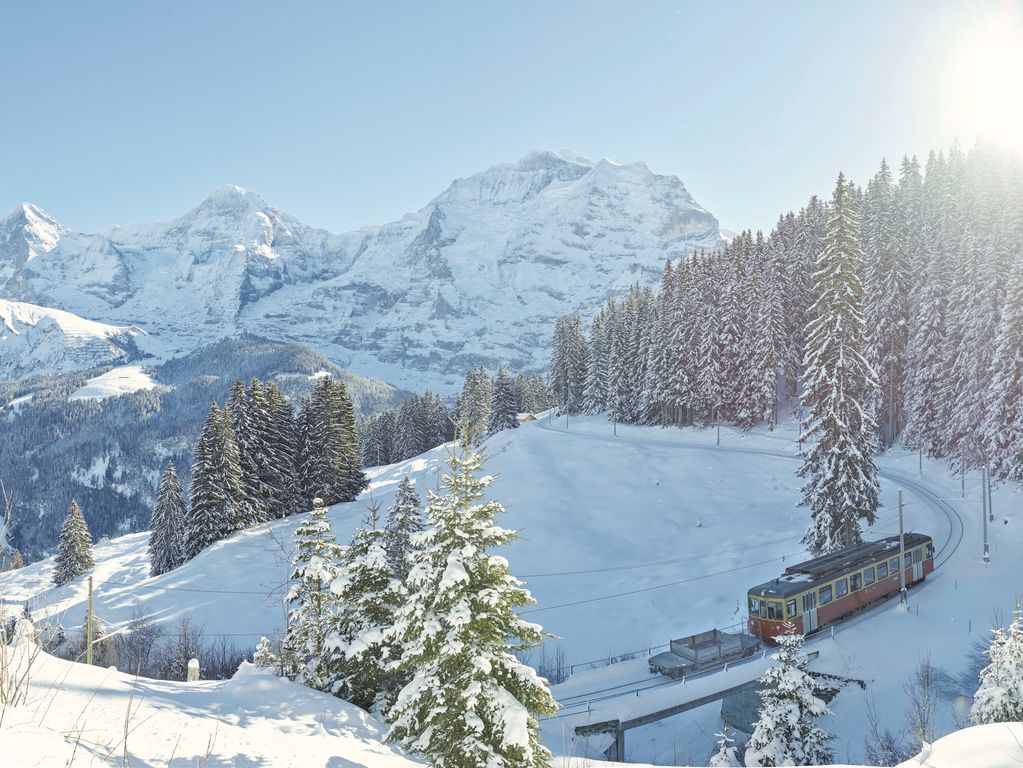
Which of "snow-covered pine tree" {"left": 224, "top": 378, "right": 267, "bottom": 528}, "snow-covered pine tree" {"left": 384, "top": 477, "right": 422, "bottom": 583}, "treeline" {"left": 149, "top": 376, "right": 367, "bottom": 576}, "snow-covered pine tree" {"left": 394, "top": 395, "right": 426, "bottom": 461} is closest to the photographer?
"snow-covered pine tree" {"left": 384, "top": 477, "right": 422, "bottom": 583}

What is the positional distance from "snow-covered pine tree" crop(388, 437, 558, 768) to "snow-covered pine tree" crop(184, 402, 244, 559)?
41.7m

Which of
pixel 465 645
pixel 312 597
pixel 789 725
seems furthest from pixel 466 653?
pixel 789 725

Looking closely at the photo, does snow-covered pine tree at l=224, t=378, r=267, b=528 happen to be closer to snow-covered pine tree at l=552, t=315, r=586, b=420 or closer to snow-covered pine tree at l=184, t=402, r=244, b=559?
snow-covered pine tree at l=184, t=402, r=244, b=559

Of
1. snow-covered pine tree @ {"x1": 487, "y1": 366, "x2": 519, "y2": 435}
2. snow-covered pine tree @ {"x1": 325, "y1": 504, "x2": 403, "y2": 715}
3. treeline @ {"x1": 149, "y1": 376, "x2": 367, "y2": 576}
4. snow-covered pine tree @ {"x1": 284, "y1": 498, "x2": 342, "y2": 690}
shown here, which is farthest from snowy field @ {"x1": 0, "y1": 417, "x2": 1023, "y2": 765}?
snow-covered pine tree @ {"x1": 487, "y1": 366, "x2": 519, "y2": 435}

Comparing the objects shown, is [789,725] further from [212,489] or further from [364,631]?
[212,489]

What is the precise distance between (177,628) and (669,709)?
29182 mm

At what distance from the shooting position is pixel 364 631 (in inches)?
657

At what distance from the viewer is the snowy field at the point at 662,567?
26047 millimetres

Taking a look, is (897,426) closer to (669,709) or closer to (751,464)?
(751,464)

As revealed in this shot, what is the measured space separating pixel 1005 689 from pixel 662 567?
27.8 metres

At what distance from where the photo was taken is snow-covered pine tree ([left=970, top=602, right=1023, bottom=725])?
46.3ft

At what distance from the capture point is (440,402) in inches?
3856

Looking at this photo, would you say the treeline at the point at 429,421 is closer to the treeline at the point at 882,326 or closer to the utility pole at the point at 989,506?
the treeline at the point at 882,326

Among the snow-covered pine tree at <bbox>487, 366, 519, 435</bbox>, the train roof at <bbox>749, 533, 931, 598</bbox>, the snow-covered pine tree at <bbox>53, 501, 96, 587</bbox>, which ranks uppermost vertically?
the snow-covered pine tree at <bbox>487, 366, 519, 435</bbox>
